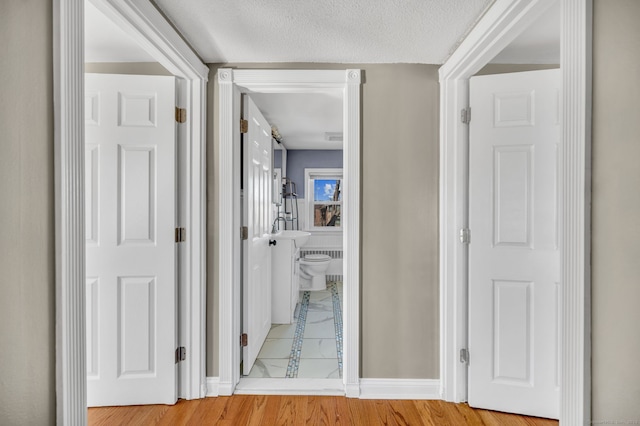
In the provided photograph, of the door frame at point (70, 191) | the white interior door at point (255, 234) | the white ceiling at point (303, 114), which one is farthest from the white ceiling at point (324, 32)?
the white ceiling at point (303, 114)

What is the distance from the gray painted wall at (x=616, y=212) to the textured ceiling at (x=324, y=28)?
79cm

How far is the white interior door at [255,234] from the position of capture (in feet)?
8.46

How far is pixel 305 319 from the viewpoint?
3895mm

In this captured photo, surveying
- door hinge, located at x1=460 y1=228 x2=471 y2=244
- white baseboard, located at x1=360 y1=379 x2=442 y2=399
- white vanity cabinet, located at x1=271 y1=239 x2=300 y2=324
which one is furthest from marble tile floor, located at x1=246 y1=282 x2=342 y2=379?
door hinge, located at x1=460 y1=228 x2=471 y2=244

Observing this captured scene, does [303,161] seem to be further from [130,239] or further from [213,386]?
[213,386]

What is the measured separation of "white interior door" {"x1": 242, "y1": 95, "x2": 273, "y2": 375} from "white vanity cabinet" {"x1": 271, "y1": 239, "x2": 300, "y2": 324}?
0.25 meters

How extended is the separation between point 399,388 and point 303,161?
427cm

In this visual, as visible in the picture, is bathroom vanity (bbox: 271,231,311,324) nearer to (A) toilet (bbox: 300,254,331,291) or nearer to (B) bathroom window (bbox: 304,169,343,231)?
(A) toilet (bbox: 300,254,331,291)

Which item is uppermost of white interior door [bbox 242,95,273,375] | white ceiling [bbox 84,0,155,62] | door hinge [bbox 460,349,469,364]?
white ceiling [bbox 84,0,155,62]

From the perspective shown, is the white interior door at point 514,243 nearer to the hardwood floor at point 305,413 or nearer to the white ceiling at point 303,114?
the hardwood floor at point 305,413

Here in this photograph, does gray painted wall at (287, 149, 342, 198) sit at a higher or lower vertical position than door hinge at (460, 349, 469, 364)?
higher

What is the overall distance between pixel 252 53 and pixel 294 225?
393cm

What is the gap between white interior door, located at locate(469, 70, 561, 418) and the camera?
6.78 feet
